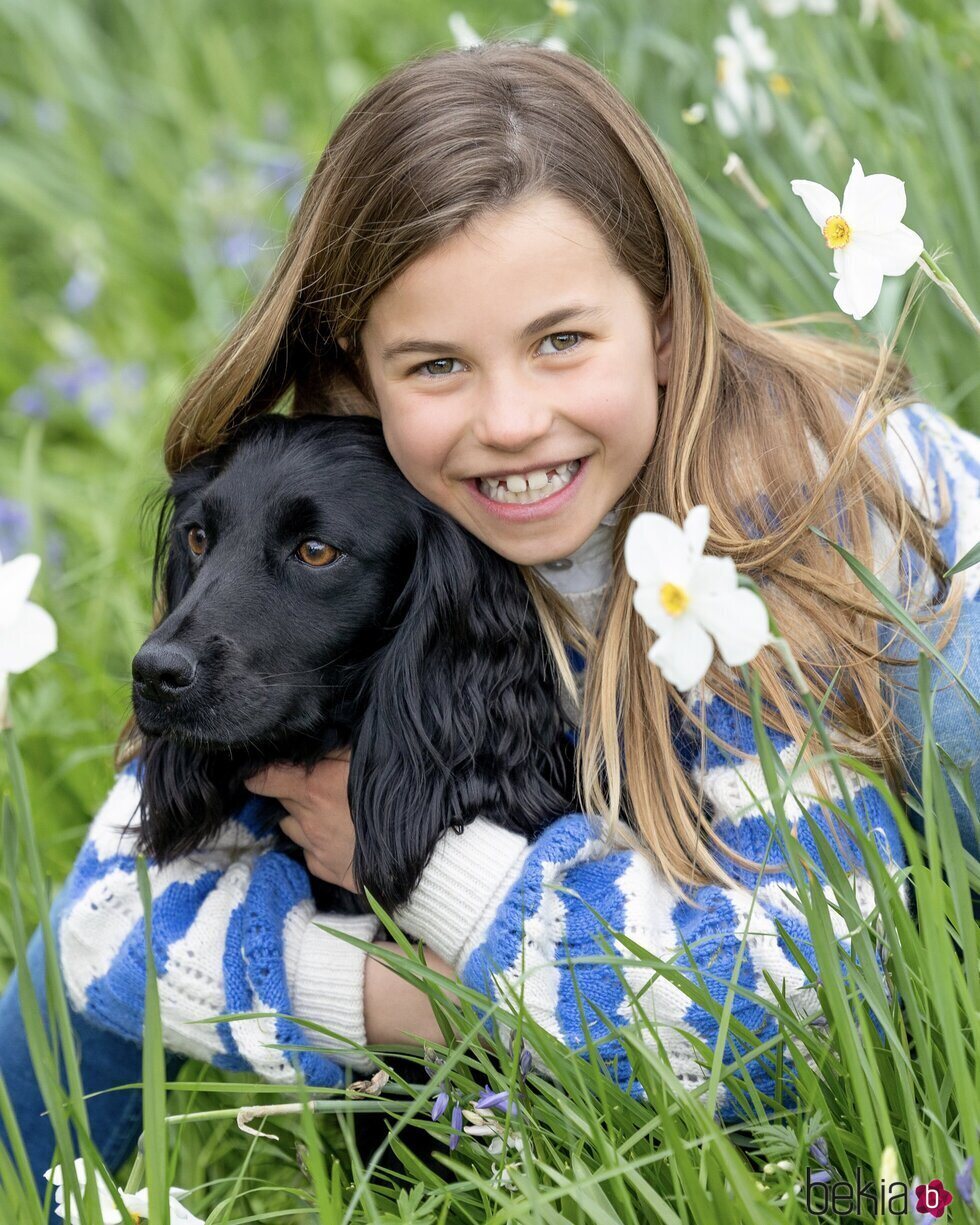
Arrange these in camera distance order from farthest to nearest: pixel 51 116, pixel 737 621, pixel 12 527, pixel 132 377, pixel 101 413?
pixel 51 116 < pixel 132 377 < pixel 101 413 < pixel 12 527 < pixel 737 621

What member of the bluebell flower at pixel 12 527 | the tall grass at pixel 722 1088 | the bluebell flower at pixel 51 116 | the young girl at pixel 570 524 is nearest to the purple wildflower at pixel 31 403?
the bluebell flower at pixel 12 527

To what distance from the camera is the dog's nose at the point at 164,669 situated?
159 cm

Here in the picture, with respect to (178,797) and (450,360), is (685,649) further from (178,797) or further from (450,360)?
(178,797)

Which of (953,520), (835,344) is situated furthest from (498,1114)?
(835,344)

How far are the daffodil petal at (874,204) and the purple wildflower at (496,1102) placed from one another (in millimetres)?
900

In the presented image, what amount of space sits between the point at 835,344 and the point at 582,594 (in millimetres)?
641

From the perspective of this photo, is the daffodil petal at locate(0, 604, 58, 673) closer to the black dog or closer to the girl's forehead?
the black dog

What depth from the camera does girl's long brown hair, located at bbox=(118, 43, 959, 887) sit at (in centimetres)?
170

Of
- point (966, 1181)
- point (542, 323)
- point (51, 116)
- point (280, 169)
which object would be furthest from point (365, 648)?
point (51, 116)

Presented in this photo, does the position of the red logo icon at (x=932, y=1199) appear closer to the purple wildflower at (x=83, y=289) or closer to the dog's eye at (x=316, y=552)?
the dog's eye at (x=316, y=552)

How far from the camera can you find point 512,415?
1.66 meters

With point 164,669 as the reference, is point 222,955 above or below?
below

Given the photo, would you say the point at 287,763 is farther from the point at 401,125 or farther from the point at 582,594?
the point at 401,125

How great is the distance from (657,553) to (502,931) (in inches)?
29.4
